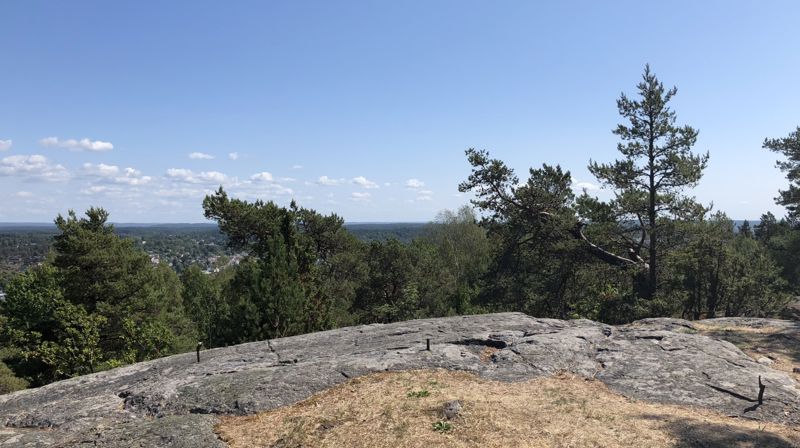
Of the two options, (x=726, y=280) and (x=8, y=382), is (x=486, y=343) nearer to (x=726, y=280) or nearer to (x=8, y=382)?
(x=726, y=280)

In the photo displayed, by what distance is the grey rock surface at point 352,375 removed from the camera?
864cm

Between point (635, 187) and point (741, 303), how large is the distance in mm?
13454

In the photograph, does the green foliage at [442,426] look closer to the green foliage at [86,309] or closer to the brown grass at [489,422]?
the brown grass at [489,422]

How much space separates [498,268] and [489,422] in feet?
74.5

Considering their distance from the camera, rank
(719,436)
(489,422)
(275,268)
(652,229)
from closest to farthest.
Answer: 1. (719,436)
2. (489,422)
3. (275,268)
4. (652,229)

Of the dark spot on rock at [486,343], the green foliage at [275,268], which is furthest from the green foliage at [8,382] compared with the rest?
the dark spot on rock at [486,343]

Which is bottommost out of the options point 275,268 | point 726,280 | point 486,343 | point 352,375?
point 352,375

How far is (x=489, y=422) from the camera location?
26.5 ft

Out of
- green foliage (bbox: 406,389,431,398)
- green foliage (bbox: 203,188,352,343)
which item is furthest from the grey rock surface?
green foliage (bbox: 203,188,352,343)

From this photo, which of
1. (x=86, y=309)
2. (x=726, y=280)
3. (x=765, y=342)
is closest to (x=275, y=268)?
(x=86, y=309)

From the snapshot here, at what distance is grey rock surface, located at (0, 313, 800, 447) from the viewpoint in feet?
28.3

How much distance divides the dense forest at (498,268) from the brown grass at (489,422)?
41.1 feet

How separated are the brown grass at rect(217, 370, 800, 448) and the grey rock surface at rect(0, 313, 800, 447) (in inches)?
23.0

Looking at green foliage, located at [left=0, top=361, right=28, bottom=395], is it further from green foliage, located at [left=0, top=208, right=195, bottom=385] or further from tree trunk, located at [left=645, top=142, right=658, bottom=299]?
tree trunk, located at [left=645, top=142, right=658, bottom=299]
